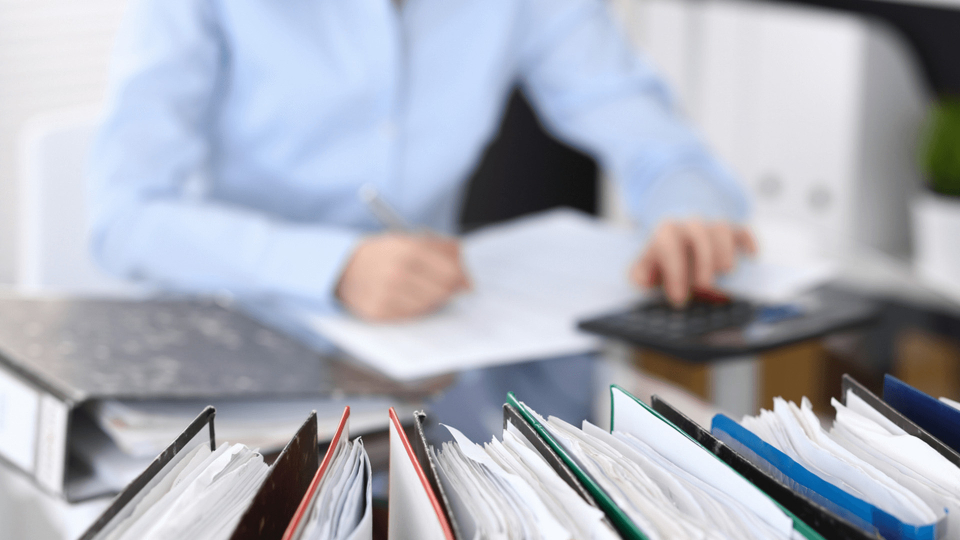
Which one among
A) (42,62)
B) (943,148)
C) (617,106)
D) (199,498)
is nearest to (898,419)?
(199,498)

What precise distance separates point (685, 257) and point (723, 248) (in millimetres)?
57

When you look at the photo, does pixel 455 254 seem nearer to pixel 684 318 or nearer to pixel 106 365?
pixel 684 318

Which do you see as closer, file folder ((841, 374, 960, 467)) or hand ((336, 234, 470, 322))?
file folder ((841, 374, 960, 467))

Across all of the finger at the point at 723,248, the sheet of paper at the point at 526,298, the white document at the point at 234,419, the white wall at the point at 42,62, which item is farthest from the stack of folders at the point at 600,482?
the white wall at the point at 42,62

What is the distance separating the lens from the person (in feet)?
2.55

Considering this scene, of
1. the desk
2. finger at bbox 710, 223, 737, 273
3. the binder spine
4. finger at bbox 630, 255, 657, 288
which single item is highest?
finger at bbox 710, 223, 737, 273

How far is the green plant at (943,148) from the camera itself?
1696 mm

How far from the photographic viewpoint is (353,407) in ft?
1.73

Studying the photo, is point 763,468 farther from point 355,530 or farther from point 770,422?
point 355,530

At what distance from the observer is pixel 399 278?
0.71 m

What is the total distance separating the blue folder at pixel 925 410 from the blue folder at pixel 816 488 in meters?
0.05

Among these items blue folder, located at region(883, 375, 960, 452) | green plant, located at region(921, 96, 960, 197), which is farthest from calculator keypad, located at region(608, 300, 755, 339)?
green plant, located at region(921, 96, 960, 197)

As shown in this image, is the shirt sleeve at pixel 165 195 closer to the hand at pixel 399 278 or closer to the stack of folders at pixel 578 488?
the hand at pixel 399 278

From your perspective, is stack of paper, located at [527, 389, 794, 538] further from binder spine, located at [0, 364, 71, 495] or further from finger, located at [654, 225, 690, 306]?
finger, located at [654, 225, 690, 306]
